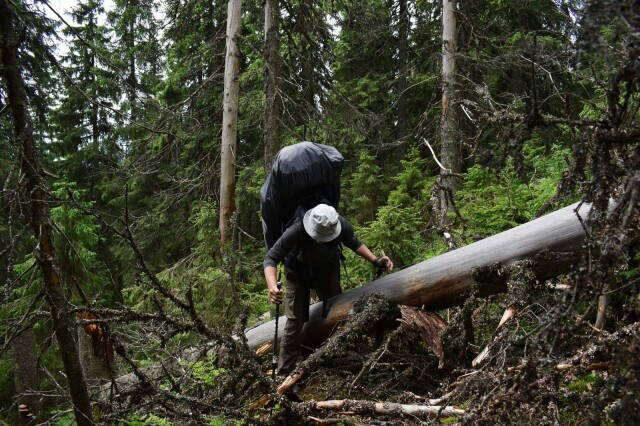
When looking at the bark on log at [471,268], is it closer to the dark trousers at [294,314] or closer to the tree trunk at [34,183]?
the dark trousers at [294,314]

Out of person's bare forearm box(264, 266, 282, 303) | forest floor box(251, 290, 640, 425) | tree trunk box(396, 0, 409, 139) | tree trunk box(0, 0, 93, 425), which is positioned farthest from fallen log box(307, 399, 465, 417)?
tree trunk box(396, 0, 409, 139)

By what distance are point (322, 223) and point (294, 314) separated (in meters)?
1.18

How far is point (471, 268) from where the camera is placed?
446cm

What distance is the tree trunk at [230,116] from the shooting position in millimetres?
10516

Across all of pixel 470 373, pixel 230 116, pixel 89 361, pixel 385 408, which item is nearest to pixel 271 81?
pixel 230 116

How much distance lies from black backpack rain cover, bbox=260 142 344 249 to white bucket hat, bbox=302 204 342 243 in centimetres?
35

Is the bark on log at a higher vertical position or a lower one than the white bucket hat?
lower

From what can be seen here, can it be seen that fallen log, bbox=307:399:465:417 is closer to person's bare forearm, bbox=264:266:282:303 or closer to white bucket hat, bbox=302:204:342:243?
person's bare forearm, bbox=264:266:282:303

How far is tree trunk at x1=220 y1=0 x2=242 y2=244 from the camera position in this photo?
34.5 feet

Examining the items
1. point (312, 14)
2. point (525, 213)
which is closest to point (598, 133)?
point (525, 213)

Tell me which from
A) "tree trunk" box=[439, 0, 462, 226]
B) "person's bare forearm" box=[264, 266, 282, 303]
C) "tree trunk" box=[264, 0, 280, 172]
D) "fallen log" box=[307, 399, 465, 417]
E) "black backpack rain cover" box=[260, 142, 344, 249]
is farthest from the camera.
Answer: "tree trunk" box=[439, 0, 462, 226]

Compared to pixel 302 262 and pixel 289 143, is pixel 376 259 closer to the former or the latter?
pixel 302 262

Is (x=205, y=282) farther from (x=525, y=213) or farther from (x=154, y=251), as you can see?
(x=154, y=251)

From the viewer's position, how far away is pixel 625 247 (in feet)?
5.58
